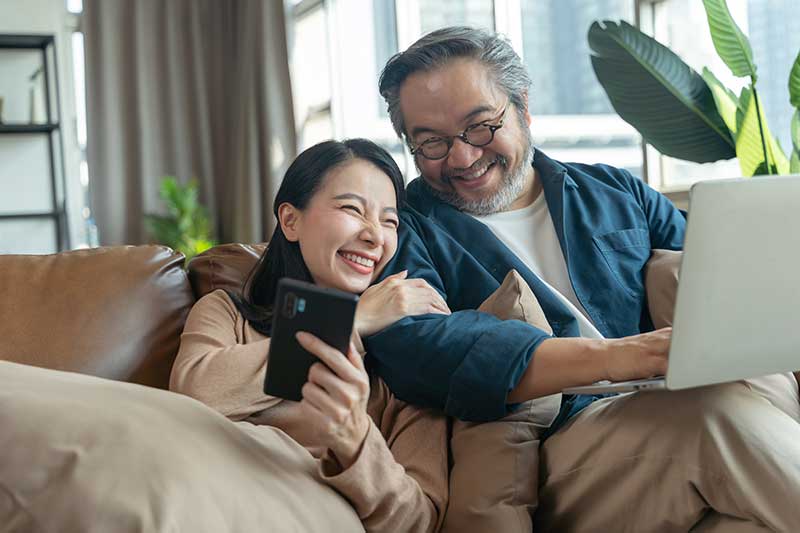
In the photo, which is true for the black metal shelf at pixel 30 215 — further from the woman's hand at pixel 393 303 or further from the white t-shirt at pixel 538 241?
the woman's hand at pixel 393 303

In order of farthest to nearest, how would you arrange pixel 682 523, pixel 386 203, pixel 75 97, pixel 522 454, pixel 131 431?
pixel 75 97
pixel 386 203
pixel 522 454
pixel 682 523
pixel 131 431

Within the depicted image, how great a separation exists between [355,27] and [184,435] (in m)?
4.79

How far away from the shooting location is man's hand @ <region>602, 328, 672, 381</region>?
133cm

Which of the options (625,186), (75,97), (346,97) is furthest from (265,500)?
(75,97)

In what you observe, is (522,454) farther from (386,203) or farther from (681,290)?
(386,203)

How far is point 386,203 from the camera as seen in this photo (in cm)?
176

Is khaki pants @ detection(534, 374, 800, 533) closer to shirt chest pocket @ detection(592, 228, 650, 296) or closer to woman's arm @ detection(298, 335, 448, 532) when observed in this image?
woman's arm @ detection(298, 335, 448, 532)

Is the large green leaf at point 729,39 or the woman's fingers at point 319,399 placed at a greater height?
the large green leaf at point 729,39

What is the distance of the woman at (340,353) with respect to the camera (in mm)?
1183

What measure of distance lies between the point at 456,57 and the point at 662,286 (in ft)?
2.04

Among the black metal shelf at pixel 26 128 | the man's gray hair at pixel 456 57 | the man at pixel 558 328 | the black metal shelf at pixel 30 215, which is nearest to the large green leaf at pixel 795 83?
the man at pixel 558 328

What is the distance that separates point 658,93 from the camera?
2.76m

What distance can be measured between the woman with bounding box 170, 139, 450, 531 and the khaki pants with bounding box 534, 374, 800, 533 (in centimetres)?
21

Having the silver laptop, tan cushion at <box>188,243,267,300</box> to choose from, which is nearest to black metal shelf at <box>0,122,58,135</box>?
tan cushion at <box>188,243,267,300</box>
